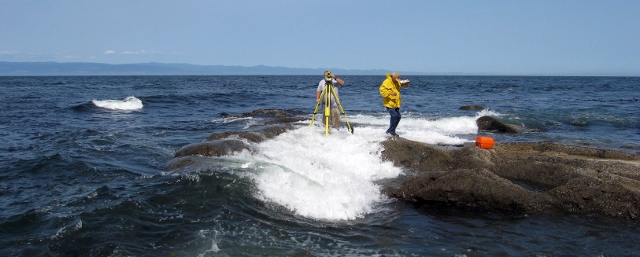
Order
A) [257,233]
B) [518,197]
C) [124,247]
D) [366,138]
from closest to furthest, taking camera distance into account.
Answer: [124,247] < [257,233] < [518,197] < [366,138]

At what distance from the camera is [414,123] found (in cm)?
1866

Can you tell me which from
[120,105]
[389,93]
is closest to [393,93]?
[389,93]

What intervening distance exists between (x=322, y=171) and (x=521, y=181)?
11.6 ft

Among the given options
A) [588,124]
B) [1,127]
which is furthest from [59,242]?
[588,124]

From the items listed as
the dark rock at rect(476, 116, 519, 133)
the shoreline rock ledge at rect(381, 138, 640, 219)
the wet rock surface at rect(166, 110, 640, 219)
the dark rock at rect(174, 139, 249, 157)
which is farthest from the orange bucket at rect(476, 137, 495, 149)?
the dark rock at rect(476, 116, 519, 133)

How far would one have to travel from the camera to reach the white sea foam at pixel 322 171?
7223 millimetres

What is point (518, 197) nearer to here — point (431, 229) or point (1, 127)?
point (431, 229)

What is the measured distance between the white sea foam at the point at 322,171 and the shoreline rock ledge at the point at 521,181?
18.2 inches

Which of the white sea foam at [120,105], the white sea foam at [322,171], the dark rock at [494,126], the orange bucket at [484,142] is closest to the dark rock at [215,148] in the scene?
the white sea foam at [322,171]

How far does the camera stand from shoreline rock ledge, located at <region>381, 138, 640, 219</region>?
6.91 meters

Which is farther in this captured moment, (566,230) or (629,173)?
(629,173)

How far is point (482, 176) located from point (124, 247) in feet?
17.1

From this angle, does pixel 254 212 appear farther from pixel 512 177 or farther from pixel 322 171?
pixel 512 177

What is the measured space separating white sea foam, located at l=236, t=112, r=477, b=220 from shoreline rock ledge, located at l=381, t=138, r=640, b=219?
461mm
